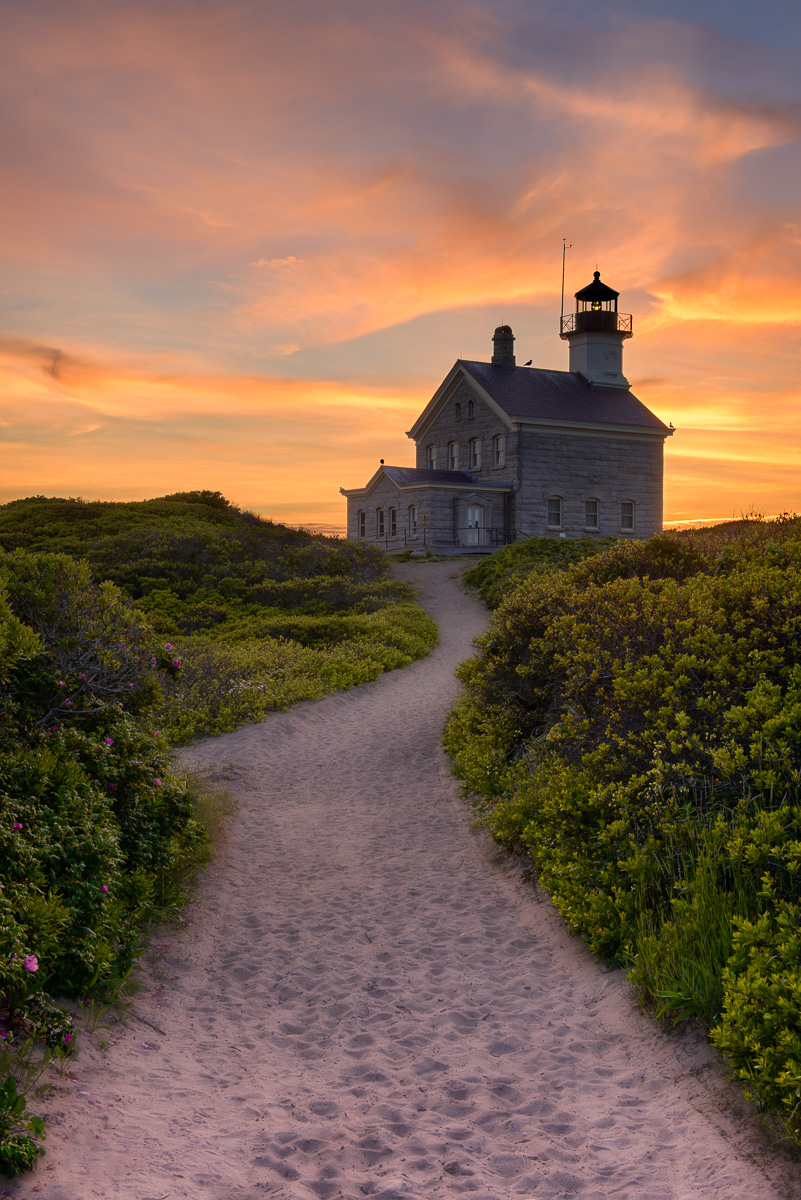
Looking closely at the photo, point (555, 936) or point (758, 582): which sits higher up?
point (758, 582)

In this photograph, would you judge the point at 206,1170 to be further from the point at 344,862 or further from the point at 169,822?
the point at 344,862

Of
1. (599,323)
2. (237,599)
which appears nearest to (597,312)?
(599,323)

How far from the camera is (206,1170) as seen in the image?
3.63m

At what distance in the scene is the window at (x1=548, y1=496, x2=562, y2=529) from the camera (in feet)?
116

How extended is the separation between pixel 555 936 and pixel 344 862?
248 cm

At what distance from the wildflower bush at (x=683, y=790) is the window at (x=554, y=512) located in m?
26.3

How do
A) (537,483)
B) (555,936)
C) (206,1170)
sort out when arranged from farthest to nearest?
(537,483)
(555,936)
(206,1170)

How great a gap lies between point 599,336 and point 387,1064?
124ft

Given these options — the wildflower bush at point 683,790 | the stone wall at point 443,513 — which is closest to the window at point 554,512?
the stone wall at point 443,513

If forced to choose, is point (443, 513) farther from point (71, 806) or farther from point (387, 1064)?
point (387, 1064)

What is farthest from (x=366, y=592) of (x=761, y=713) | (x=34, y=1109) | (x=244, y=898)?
(x=34, y=1109)

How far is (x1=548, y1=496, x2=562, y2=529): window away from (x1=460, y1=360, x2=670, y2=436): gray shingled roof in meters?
3.40

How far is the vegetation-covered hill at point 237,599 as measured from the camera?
13.5 m

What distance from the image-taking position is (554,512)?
35531 mm
